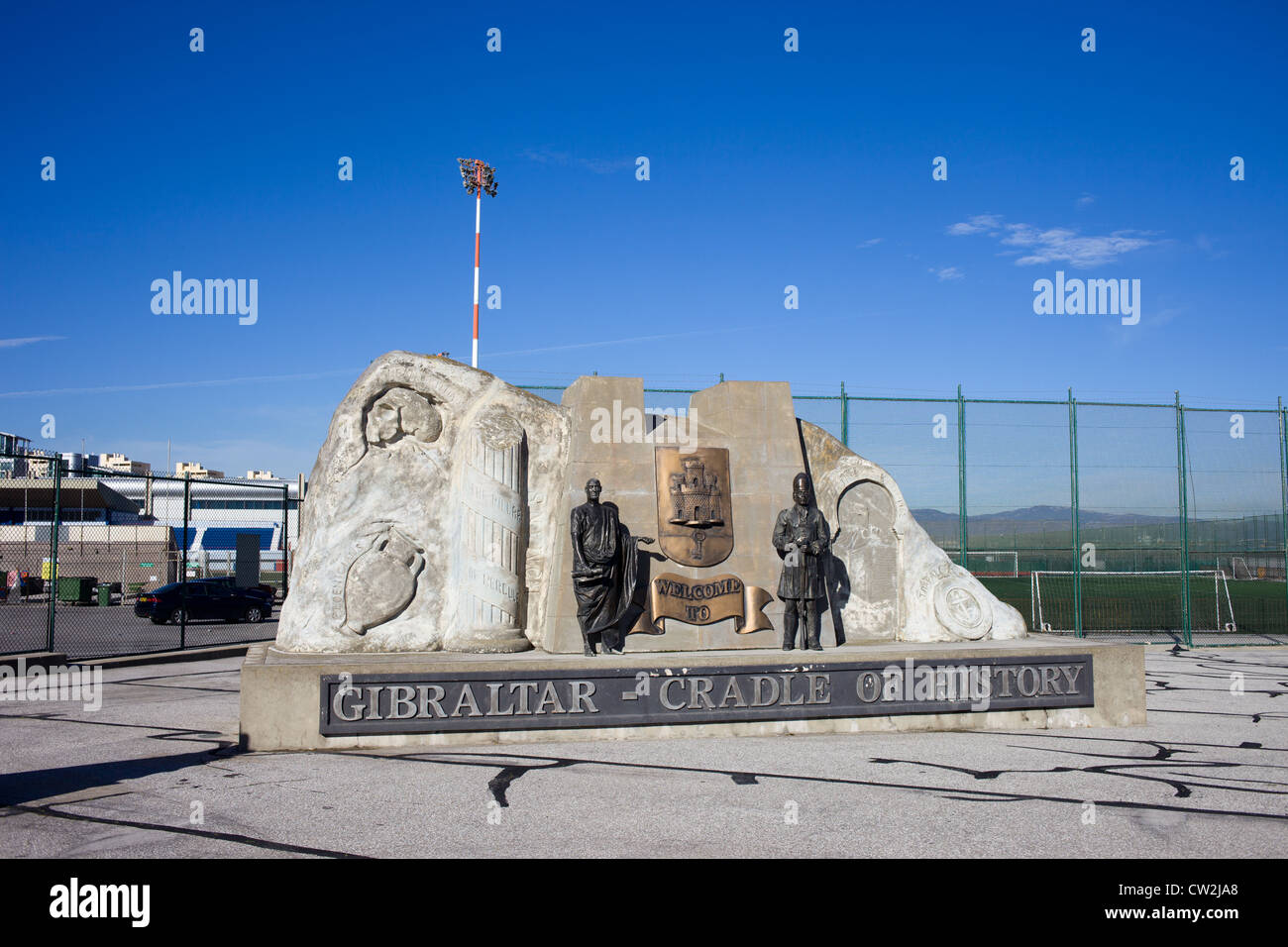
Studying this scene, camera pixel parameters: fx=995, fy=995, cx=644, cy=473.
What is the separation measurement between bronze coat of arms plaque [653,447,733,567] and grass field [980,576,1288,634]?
39.3 ft

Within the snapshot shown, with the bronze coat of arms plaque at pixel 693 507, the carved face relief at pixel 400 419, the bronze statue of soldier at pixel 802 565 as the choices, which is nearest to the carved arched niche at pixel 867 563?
the bronze statue of soldier at pixel 802 565

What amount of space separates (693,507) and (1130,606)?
61.9 ft

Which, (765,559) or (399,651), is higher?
(765,559)

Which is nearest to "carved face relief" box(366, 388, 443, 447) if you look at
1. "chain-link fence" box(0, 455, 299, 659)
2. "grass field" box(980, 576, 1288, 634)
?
"chain-link fence" box(0, 455, 299, 659)

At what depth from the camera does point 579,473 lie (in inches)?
423

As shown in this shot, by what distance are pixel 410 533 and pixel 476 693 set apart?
2271 millimetres

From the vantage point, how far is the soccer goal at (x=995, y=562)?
1939 centimetres

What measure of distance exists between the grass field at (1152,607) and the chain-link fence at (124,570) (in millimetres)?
16919

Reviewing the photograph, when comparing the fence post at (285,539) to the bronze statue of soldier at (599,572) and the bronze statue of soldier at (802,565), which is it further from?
the bronze statue of soldier at (802,565)

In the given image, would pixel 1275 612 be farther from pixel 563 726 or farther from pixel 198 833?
pixel 198 833

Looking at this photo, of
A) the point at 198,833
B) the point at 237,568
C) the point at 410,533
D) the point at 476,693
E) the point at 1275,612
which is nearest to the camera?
the point at 198,833

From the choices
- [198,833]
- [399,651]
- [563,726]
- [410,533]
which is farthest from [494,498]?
[198,833]

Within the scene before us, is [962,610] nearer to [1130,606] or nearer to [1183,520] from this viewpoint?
[1183,520]

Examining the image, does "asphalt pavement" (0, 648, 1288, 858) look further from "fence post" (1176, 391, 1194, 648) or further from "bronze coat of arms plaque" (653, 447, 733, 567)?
"fence post" (1176, 391, 1194, 648)
